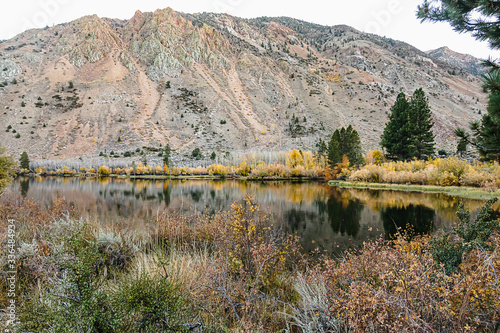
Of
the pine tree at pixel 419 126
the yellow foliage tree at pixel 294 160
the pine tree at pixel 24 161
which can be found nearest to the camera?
the pine tree at pixel 419 126

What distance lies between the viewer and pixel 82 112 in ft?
251

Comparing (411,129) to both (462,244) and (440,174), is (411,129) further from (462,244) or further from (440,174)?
(462,244)

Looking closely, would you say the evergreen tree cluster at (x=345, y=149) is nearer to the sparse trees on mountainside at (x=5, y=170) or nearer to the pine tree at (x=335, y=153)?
the pine tree at (x=335, y=153)

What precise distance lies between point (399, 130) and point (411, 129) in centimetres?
173

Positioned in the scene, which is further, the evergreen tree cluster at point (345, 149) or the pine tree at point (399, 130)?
the evergreen tree cluster at point (345, 149)

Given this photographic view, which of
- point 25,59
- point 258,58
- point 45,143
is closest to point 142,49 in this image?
point 25,59

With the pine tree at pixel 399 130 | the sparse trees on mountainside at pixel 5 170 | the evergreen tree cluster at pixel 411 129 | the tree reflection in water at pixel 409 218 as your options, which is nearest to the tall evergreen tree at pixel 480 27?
the tree reflection in water at pixel 409 218

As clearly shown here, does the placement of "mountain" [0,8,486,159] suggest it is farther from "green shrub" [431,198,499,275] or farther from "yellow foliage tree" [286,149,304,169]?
"green shrub" [431,198,499,275]

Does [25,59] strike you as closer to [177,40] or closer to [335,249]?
[177,40]

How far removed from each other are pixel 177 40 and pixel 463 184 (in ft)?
385

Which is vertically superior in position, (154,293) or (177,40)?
(177,40)

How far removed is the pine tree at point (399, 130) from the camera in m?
38.5

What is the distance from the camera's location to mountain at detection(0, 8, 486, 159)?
73.7m

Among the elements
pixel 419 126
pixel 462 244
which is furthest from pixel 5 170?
pixel 419 126
